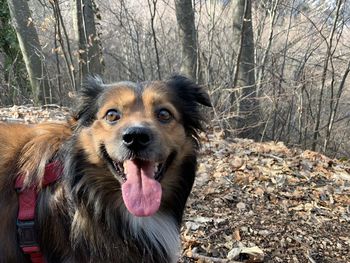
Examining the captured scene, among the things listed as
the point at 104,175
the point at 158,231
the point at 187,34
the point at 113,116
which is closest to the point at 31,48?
the point at 187,34

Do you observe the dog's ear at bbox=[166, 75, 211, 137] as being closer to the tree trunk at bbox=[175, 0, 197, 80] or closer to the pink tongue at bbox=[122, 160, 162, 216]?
the pink tongue at bbox=[122, 160, 162, 216]

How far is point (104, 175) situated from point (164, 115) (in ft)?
1.87

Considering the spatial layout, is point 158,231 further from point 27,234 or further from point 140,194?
point 27,234

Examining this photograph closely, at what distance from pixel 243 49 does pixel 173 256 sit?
6700 mm

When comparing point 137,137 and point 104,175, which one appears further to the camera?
point 104,175

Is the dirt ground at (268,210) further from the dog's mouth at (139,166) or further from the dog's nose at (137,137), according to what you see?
the dog's nose at (137,137)

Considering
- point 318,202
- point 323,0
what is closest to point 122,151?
point 318,202

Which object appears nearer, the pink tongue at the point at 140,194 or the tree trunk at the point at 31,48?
the pink tongue at the point at 140,194

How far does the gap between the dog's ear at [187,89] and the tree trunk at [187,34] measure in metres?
5.64

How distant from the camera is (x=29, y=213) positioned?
2.42m

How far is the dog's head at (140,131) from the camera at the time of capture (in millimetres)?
2350

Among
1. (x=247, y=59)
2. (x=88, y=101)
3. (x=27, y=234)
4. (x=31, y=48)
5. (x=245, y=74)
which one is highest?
→ (x=31, y=48)

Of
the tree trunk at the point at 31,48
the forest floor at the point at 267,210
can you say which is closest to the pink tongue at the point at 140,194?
the forest floor at the point at 267,210

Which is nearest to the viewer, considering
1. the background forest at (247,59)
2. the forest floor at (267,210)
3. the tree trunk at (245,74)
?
the forest floor at (267,210)
